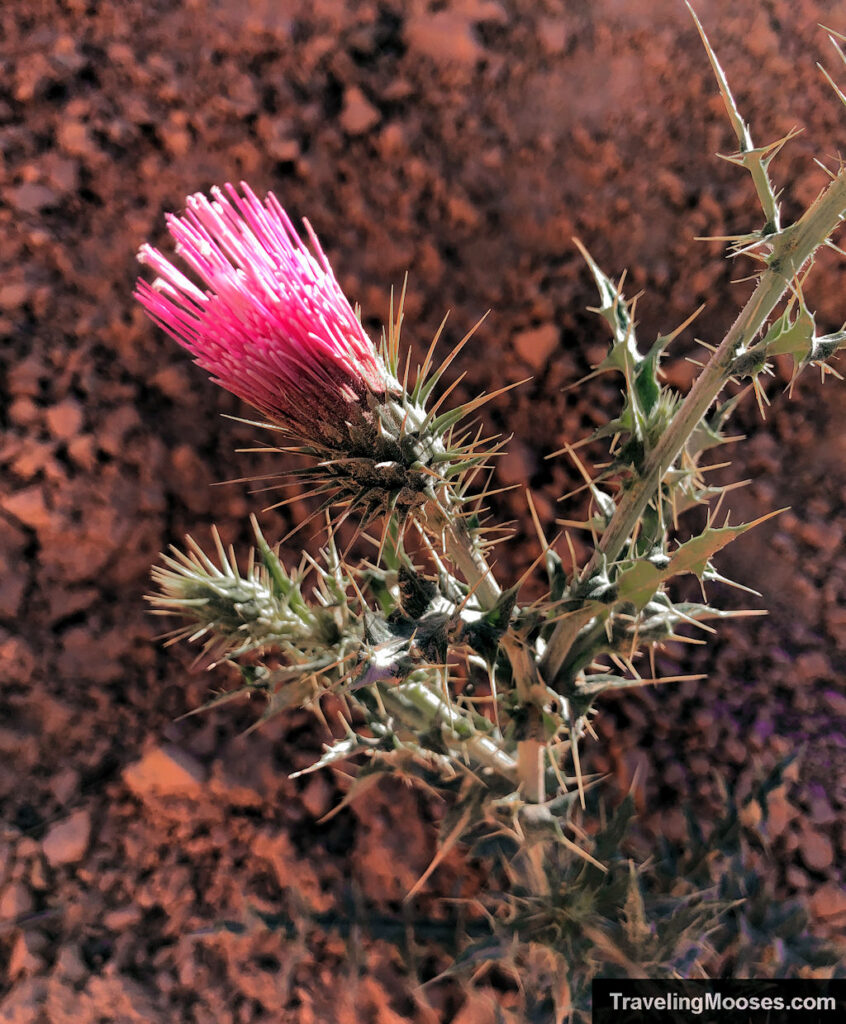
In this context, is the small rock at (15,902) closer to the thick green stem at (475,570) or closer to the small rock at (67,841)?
the small rock at (67,841)

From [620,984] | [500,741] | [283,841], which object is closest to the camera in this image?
[500,741]

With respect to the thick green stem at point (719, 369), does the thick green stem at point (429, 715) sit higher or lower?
lower

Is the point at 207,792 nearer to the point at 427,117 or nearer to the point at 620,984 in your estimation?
the point at 620,984

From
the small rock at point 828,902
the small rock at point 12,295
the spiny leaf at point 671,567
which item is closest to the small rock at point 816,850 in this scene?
the small rock at point 828,902

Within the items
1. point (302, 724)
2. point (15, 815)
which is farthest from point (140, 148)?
point (15, 815)

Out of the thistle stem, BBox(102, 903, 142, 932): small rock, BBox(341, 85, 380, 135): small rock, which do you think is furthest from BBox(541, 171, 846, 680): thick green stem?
BBox(341, 85, 380, 135): small rock

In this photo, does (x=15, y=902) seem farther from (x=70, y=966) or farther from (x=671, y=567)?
(x=671, y=567)
